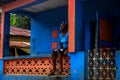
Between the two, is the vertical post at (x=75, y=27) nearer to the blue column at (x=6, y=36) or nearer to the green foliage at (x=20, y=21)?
the blue column at (x=6, y=36)

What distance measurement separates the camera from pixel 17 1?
1016 cm

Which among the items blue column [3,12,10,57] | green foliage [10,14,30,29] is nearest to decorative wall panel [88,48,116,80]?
blue column [3,12,10,57]

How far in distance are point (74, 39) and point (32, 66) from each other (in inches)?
90.3

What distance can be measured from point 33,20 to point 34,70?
12.8 feet

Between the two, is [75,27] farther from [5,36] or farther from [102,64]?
[5,36]

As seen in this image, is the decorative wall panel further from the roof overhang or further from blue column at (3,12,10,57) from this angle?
blue column at (3,12,10,57)

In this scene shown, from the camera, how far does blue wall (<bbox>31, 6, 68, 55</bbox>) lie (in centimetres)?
1131

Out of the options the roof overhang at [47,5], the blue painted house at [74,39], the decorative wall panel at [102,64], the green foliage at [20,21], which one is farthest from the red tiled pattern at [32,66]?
the green foliage at [20,21]

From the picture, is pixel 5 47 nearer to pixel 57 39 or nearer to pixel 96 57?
pixel 57 39

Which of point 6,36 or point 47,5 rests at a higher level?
point 47,5

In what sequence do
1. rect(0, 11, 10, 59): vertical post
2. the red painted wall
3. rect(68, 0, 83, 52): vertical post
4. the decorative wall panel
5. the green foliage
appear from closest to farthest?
the decorative wall panel < rect(68, 0, 83, 52): vertical post < the red painted wall < rect(0, 11, 10, 59): vertical post < the green foliage

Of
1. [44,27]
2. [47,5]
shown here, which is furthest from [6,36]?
[47,5]

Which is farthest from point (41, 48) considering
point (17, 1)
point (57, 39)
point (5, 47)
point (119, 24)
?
point (119, 24)

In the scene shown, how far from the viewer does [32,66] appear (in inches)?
364
